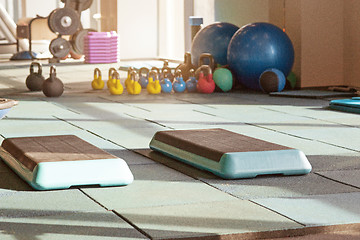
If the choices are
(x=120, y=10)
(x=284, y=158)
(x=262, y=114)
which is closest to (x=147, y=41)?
(x=120, y=10)

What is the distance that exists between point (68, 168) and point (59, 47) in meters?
8.94

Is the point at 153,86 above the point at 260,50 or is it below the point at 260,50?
below

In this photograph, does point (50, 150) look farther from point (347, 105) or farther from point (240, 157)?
point (347, 105)

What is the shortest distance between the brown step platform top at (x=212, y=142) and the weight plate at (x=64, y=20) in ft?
25.7

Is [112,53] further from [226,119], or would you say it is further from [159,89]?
[226,119]

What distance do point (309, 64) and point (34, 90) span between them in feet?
10.4

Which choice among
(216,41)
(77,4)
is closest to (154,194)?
(216,41)

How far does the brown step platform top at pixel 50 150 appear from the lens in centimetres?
323

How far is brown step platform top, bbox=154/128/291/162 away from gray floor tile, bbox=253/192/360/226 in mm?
556

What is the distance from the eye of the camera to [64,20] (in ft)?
37.6

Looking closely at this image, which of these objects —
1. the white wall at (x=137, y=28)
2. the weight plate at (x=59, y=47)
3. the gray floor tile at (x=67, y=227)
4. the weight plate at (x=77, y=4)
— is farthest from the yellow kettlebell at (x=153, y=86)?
the white wall at (x=137, y=28)

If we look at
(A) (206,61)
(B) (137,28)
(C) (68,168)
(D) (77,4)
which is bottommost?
(C) (68,168)

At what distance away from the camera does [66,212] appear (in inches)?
107

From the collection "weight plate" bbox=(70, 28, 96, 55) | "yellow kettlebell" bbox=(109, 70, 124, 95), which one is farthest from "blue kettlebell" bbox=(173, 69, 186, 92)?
"weight plate" bbox=(70, 28, 96, 55)
